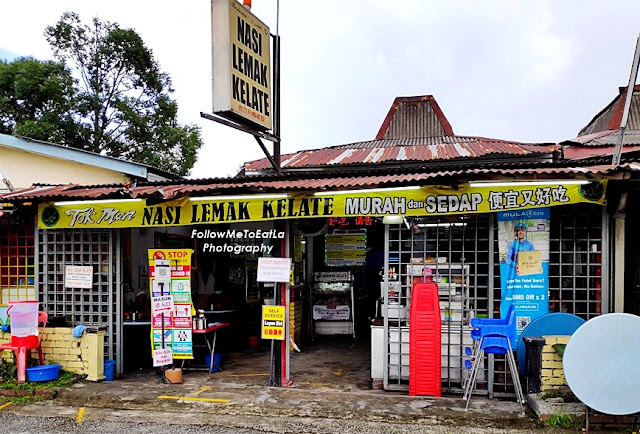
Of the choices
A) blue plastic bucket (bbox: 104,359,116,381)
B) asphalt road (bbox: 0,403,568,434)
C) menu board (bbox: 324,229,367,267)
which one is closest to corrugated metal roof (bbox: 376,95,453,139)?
menu board (bbox: 324,229,367,267)

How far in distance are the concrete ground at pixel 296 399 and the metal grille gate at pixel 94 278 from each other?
3.22ft

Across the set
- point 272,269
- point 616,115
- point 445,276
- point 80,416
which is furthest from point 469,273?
point 616,115

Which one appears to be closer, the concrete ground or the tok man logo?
the concrete ground

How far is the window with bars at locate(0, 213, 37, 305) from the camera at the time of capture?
28.6 feet

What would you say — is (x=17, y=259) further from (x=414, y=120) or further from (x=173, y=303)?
(x=414, y=120)

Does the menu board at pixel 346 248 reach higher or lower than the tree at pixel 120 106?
lower

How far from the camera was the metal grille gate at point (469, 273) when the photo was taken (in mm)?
6898

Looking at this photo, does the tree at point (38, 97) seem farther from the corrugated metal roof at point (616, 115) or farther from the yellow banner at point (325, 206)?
the corrugated metal roof at point (616, 115)

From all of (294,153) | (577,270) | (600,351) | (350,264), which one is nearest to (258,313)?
(350,264)

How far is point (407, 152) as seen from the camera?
1134 centimetres

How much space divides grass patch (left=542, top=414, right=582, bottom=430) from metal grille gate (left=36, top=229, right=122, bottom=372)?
243 inches

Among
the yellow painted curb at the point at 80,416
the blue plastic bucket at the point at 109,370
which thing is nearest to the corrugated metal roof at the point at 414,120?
the blue plastic bucket at the point at 109,370

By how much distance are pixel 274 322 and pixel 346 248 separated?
5.07 meters

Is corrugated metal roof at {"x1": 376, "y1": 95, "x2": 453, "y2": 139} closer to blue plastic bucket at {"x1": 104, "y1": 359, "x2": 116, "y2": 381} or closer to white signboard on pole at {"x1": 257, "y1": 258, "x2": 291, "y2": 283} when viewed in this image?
white signboard on pole at {"x1": 257, "y1": 258, "x2": 291, "y2": 283}
